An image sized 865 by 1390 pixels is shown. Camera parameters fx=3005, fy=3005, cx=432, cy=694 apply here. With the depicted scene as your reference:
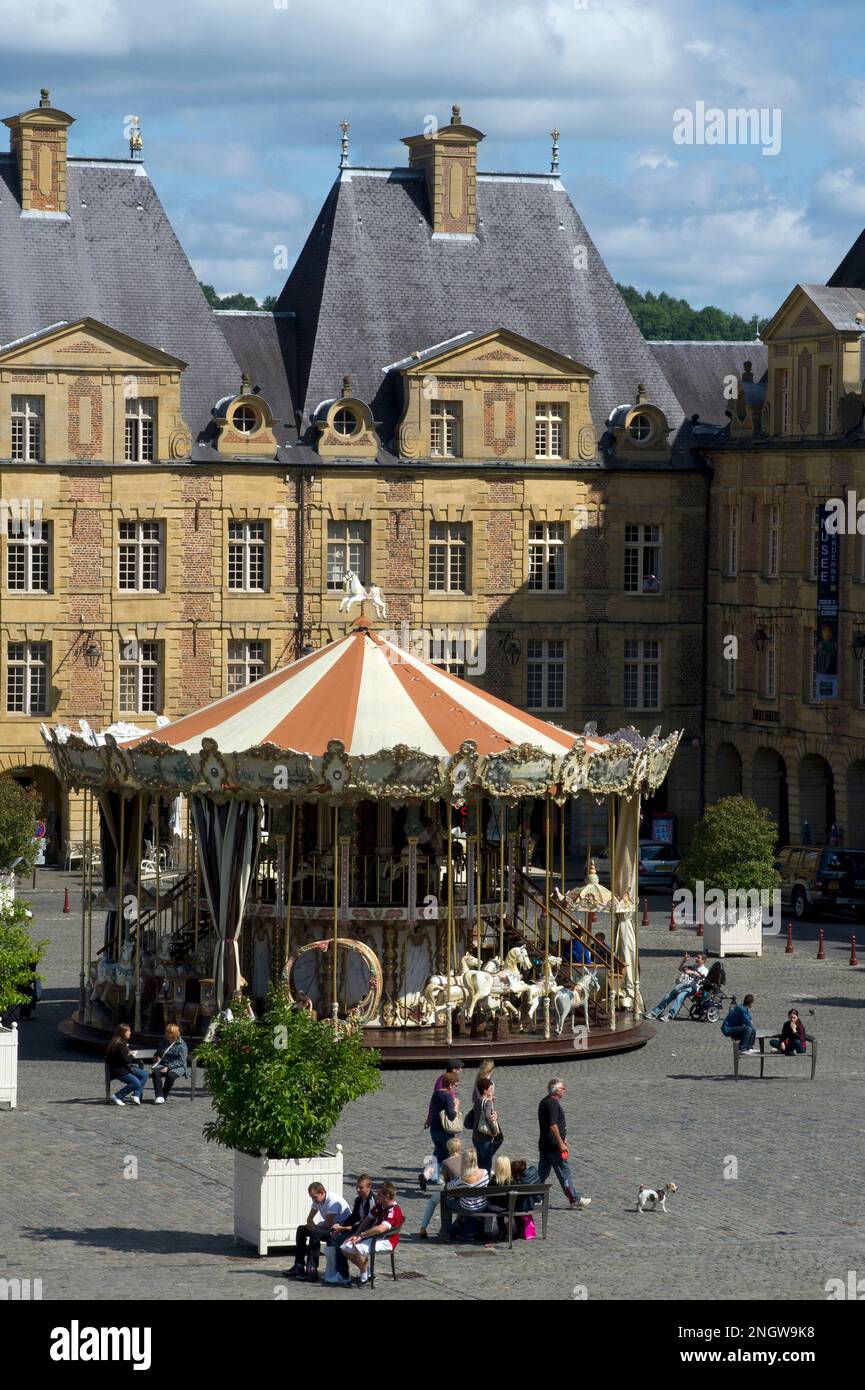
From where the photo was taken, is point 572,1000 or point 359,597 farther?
point 359,597

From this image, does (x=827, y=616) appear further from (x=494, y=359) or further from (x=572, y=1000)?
(x=572, y=1000)

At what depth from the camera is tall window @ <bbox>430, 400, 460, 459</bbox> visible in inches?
2906

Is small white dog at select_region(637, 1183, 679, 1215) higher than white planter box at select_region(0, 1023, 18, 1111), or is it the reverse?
white planter box at select_region(0, 1023, 18, 1111)

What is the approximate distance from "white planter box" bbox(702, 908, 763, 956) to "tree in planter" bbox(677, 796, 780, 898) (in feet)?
1.93

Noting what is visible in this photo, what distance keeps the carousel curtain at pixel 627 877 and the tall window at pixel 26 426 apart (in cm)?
2796

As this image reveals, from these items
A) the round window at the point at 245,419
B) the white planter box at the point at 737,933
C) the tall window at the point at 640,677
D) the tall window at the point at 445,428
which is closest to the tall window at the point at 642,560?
the tall window at the point at 640,677

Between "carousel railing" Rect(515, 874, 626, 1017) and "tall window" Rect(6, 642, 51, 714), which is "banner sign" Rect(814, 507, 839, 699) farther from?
"carousel railing" Rect(515, 874, 626, 1017)

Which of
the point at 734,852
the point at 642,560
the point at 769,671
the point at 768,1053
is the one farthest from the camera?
the point at 642,560

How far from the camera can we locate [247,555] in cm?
7325

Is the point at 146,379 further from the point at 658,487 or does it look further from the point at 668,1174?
the point at 668,1174

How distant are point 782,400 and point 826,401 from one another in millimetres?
2220

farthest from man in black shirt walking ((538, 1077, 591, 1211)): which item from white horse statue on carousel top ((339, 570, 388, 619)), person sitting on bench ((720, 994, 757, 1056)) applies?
white horse statue on carousel top ((339, 570, 388, 619))

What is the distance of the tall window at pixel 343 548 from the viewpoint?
242ft

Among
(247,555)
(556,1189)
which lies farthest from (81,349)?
(556,1189)
